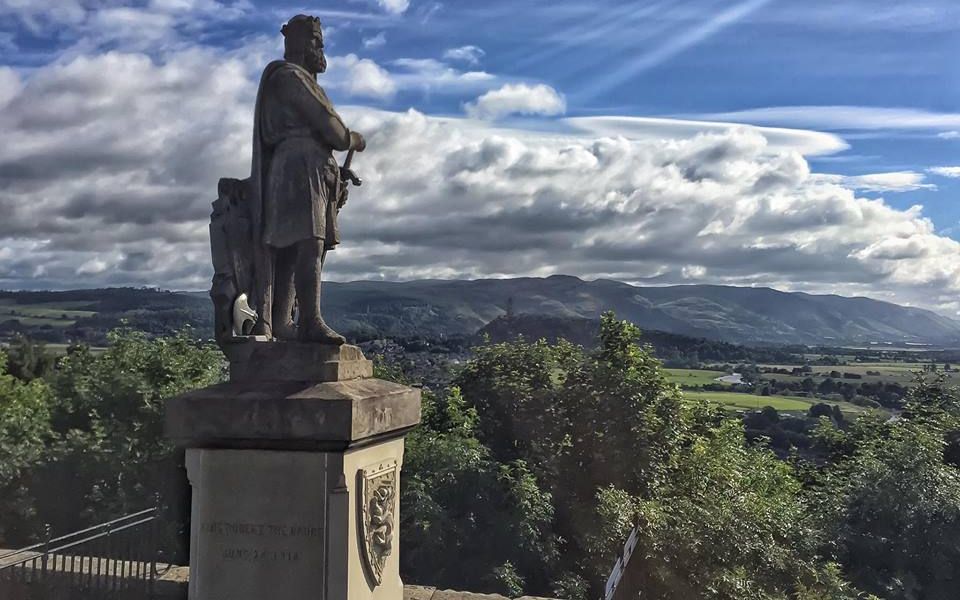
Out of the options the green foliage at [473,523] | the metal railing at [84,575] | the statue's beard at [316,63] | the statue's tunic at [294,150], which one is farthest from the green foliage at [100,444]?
the statue's beard at [316,63]

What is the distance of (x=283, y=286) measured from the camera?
597 centimetres

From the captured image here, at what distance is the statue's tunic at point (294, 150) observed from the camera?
5660mm

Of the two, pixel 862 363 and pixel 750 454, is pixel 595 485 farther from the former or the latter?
pixel 862 363

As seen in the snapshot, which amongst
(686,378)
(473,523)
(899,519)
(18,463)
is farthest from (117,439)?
(686,378)

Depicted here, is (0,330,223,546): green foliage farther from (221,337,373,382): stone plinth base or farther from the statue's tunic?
the statue's tunic

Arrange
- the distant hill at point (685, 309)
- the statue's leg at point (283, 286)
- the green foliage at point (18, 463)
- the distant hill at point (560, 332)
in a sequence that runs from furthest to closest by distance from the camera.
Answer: the distant hill at point (685, 309) → the distant hill at point (560, 332) → the green foliage at point (18, 463) → the statue's leg at point (283, 286)

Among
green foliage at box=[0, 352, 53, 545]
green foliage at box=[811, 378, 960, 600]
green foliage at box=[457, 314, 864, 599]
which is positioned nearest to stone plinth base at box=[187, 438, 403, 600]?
green foliage at box=[457, 314, 864, 599]

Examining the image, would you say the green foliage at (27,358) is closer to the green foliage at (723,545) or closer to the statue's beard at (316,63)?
the green foliage at (723,545)

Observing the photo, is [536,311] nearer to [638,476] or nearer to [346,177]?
[638,476]

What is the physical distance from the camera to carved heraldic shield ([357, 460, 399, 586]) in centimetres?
533

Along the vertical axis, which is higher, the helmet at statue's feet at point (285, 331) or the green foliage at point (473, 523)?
the helmet at statue's feet at point (285, 331)

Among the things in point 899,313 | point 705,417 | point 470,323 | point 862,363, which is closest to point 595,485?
point 705,417

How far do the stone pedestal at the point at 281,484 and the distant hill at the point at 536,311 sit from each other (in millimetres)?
2558

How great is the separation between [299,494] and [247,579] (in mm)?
632
